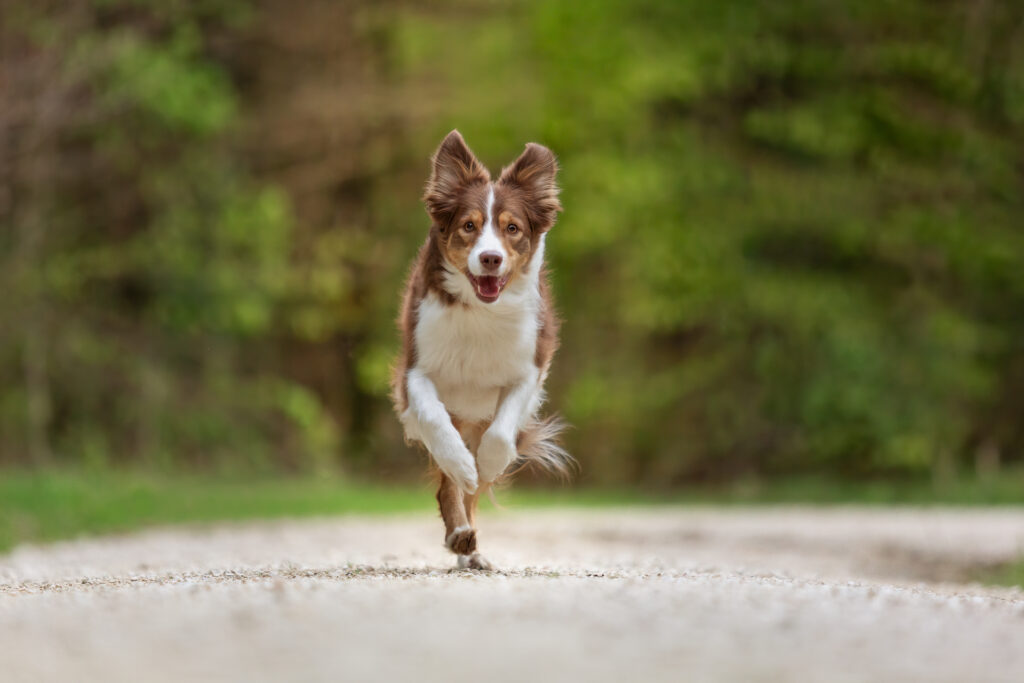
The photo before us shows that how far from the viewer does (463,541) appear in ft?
21.4

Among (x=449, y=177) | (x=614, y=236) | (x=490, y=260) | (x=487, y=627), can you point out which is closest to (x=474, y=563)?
(x=490, y=260)

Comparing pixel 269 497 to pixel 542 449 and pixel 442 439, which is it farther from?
pixel 442 439

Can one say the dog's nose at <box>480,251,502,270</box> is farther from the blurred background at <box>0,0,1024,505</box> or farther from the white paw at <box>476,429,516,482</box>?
the blurred background at <box>0,0,1024,505</box>

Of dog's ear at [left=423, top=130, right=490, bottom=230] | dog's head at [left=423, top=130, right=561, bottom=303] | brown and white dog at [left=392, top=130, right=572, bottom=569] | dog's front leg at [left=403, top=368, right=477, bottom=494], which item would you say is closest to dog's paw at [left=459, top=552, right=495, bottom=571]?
brown and white dog at [left=392, top=130, right=572, bottom=569]

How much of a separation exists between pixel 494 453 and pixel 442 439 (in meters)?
0.29

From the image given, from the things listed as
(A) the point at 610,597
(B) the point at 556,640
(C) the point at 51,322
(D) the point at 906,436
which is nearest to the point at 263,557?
(A) the point at 610,597

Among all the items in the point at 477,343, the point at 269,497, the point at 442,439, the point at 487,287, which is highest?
the point at 487,287

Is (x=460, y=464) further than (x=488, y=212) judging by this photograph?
No

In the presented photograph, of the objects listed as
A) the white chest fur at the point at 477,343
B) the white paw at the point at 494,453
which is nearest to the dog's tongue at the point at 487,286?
the white chest fur at the point at 477,343

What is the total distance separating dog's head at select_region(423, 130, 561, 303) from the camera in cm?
652

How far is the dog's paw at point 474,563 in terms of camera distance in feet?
21.0

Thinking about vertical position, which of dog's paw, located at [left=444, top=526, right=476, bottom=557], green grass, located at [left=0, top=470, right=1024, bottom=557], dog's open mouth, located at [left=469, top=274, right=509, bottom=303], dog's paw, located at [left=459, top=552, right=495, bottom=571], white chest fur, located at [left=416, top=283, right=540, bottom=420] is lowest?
green grass, located at [left=0, top=470, right=1024, bottom=557]

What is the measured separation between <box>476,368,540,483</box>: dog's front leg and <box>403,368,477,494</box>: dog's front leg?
13 centimetres

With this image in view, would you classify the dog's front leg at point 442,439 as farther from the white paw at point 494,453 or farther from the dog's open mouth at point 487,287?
the dog's open mouth at point 487,287
